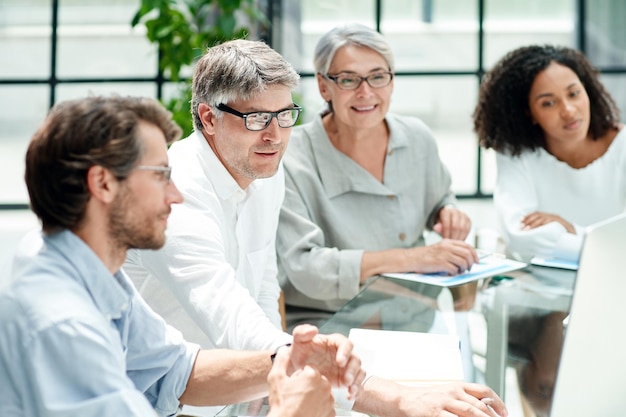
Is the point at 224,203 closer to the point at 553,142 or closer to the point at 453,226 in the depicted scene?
the point at 453,226

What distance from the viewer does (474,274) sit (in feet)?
7.77

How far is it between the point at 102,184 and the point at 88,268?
0.11 meters

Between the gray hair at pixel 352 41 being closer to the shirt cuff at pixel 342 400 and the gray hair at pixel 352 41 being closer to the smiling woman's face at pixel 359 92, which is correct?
the smiling woman's face at pixel 359 92

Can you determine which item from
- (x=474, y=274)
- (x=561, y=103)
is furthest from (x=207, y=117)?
(x=561, y=103)

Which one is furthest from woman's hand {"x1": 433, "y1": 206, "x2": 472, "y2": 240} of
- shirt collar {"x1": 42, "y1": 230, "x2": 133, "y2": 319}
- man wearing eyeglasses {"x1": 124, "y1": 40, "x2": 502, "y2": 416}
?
shirt collar {"x1": 42, "y1": 230, "x2": 133, "y2": 319}

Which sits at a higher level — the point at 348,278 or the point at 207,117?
the point at 207,117

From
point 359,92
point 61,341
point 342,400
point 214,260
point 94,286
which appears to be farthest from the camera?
point 359,92

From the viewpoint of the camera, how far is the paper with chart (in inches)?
90.1

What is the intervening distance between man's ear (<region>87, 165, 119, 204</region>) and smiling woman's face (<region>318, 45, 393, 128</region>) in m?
1.46


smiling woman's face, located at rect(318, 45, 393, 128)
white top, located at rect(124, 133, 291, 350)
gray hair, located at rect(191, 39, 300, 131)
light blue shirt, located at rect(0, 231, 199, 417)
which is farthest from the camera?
smiling woman's face, located at rect(318, 45, 393, 128)

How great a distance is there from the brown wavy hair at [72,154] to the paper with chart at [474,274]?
1.27 metres

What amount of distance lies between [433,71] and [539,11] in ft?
2.45

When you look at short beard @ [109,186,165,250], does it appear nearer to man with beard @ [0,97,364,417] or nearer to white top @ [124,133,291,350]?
man with beard @ [0,97,364,417]

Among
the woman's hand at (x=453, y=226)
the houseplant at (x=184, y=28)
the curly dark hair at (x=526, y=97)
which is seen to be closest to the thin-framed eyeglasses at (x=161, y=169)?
the woman's hand at (x=453, y=226)
